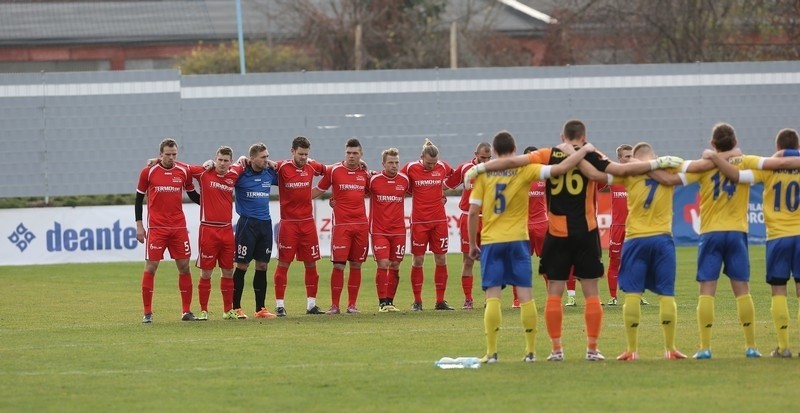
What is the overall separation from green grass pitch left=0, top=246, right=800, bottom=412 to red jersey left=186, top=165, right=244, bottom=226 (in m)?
1.42

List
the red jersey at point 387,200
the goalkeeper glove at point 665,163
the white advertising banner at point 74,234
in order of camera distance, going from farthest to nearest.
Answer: the white advertising banner at point 74,234 < the red jersey at point 387,200 < the goalkeeper glove at point 665,163

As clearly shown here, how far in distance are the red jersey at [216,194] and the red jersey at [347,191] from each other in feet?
4.78

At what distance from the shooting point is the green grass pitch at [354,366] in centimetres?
1015

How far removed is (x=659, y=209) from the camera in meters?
12.2

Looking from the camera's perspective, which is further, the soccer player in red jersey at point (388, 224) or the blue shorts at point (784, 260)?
the soccer player in red jersey at point (388, 224)

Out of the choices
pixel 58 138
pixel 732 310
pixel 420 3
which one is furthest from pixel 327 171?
pixel 420 3

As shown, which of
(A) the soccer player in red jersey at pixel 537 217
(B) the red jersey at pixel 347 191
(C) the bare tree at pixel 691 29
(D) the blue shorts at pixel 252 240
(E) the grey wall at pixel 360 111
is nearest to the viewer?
(D) the blue shorts at pixel 252 240

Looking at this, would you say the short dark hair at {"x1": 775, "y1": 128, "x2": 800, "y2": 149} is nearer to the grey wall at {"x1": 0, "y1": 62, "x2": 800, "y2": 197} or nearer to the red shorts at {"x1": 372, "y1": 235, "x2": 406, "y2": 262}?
the red shorts at {"x1": 372, "y1": 235, "x2": 406, "y2": 262}

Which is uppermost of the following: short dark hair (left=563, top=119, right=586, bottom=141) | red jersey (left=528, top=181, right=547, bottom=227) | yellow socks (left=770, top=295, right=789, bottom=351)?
short dark hair (left=563, top=119, right=586, bottom=141)

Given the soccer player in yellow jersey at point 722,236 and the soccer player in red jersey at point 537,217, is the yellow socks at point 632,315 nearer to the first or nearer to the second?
the soccer player in yellow jersey at point 722,236

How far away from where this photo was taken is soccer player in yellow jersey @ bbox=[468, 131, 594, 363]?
40.1 ft

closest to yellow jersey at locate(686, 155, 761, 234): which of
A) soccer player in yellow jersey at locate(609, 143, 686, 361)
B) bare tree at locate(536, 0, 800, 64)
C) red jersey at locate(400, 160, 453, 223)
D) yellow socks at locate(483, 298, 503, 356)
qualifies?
soccer player in yellow jersey at locate(609, 143, 686, 361)

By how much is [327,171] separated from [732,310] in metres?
6.05

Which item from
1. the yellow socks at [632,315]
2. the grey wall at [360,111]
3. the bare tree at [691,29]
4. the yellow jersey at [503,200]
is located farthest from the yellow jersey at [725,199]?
the bare tree at [691,29]
